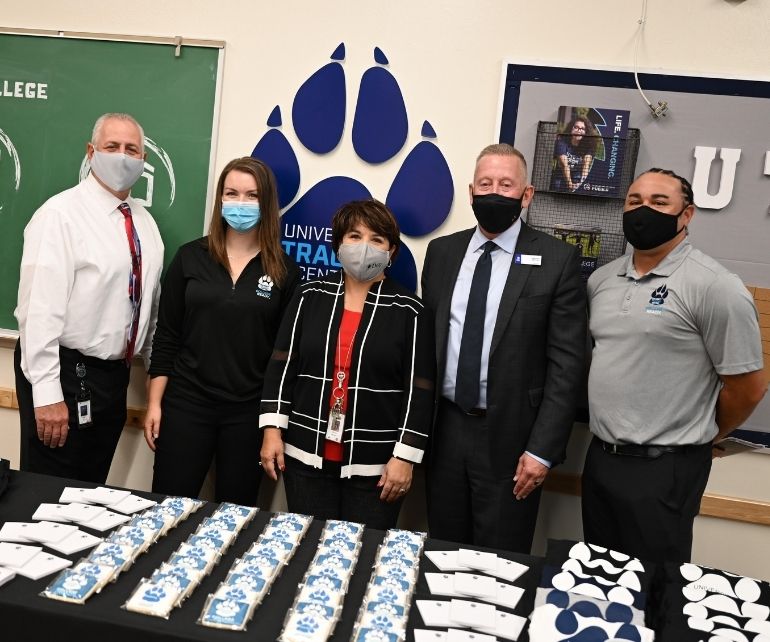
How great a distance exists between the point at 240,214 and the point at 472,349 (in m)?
0.97

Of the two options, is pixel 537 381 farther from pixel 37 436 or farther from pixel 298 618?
pixel 37 436

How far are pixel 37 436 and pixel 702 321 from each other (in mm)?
2282

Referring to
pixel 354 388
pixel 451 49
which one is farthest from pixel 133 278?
pixel 451 49

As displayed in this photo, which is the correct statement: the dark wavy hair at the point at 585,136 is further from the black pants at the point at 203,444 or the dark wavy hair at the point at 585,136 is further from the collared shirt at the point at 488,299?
the black pants at the point at 203,444

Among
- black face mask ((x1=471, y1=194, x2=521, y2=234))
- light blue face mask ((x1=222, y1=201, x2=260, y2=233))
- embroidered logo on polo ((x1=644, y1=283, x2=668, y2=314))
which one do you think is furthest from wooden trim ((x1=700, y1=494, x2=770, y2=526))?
light blue face mask ((x1=222, y1=201, x2=260, y2=233))

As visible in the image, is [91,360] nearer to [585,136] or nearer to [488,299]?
[488,299]

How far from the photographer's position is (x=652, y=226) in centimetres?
204

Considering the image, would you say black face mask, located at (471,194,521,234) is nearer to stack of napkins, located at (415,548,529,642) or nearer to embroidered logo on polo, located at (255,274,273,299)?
embroidered logo on polo, located at (255,274,273,299)

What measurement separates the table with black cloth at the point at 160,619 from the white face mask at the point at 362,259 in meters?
0.97

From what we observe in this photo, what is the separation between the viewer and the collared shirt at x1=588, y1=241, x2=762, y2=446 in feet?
6.38

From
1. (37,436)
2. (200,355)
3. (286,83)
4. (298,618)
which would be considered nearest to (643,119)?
(286,83)

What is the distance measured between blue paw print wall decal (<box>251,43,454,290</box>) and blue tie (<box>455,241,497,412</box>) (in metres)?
0.50

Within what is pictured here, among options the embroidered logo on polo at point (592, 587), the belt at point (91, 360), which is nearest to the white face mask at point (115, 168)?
the belt at point (91, 360)

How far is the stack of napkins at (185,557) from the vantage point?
3.85 feet
